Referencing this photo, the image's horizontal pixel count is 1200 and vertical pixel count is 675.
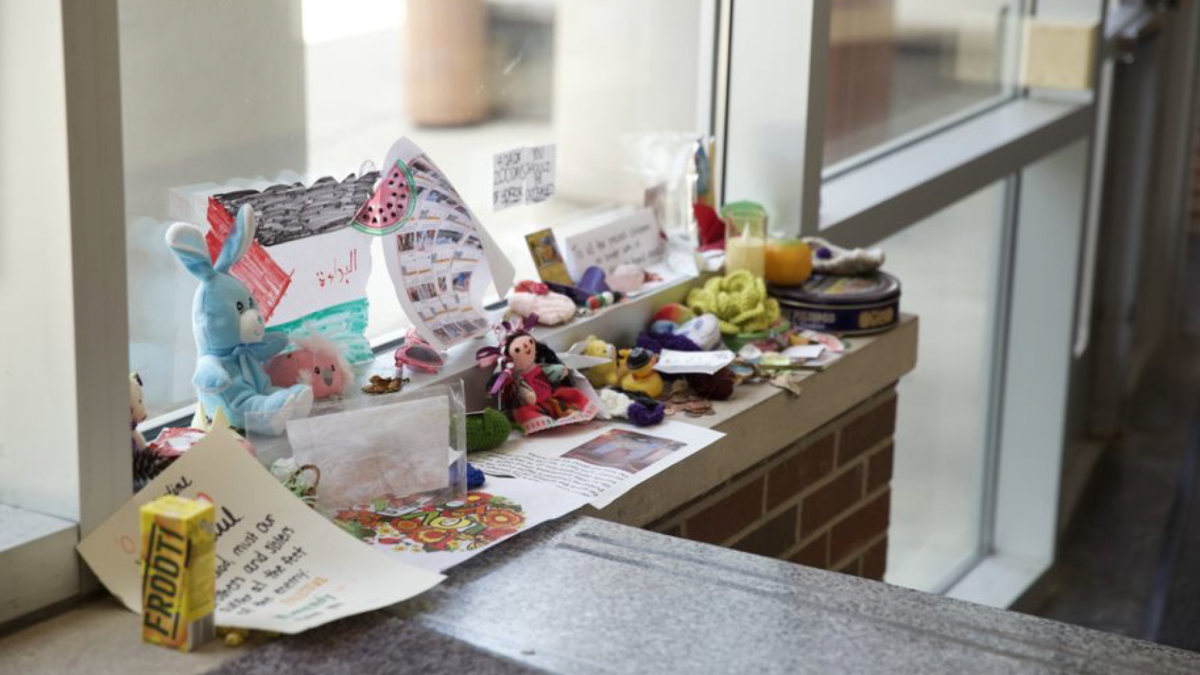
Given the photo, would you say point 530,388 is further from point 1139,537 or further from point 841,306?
point 1139,537

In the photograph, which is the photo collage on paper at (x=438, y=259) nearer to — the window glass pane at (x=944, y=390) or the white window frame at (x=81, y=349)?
the white window frame at (x=81, y=349)

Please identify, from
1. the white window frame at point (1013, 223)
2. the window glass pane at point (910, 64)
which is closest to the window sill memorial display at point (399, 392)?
the white window frame at point (1013, 223)

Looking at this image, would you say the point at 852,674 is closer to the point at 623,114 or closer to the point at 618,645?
the point at 618,645

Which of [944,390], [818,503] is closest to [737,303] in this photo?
[818,503]

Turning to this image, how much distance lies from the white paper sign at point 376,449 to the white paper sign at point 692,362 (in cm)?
49

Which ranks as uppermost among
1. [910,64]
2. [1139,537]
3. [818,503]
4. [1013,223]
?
[910,64]

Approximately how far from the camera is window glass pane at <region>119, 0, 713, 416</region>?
65.1 inches

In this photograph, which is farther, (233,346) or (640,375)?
(640,375)

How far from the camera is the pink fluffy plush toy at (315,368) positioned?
1776mm

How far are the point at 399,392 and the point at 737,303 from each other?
681 millimetres

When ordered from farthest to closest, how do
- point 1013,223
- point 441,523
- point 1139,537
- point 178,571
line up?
point 1139,537, point 1013,223, point 441,523, point 178,571

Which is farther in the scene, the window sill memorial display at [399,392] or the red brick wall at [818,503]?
the red brick wall at [818,503]

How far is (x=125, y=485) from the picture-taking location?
147 centimetres

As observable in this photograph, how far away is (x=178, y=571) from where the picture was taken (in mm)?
1292
